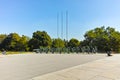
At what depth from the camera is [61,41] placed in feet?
159

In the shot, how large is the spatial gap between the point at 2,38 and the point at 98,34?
108 feet

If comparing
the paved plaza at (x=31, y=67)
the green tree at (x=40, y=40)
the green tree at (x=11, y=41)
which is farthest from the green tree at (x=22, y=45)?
the paved plaza at (x=31, y=67)

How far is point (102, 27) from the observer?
45000mm

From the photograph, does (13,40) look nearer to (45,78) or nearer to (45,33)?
(45,33)

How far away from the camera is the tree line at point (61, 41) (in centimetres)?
3862

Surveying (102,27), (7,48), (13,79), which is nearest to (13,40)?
(7,48)

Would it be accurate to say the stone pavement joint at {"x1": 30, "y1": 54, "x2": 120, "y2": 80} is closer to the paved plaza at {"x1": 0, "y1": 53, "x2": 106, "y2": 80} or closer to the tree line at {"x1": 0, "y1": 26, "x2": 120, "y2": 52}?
the paved plaza at {"x1": 0, "y1": 53, "x2": 106, "y2": 80}

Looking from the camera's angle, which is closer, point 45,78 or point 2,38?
point 45,78

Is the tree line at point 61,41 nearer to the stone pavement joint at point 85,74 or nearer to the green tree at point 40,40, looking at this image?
the green tree at point 40,40

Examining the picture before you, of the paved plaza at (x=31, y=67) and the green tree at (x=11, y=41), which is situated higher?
the green tree at (x=11, y=41)

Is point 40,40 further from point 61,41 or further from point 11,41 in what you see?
point 11,41

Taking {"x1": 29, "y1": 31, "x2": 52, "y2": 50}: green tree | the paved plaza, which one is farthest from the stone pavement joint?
{"x1": 29, "y1": 31, "x2": 52, "y2": 50}: green tree

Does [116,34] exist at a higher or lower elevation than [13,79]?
higher

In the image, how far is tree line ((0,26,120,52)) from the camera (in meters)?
38.6
